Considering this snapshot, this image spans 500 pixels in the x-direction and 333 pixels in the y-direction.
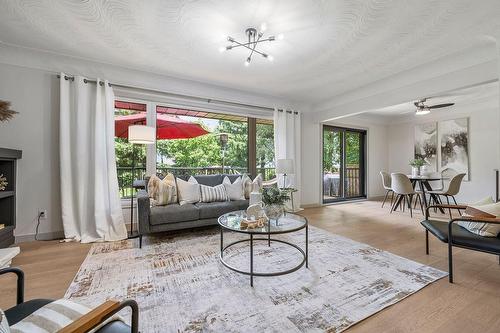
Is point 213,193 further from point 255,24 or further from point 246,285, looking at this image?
point 255,24

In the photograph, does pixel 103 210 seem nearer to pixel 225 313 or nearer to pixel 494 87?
pixel 225 313

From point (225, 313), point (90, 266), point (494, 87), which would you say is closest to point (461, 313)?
point (225, 313)

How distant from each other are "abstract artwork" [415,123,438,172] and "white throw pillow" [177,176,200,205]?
236 inches

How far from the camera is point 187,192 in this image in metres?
3.48

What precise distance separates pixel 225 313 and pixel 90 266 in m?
1.65

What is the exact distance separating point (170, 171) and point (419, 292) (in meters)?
3.94

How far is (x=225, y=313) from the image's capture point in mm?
1626

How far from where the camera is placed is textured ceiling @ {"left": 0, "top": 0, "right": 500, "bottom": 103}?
2141 mm

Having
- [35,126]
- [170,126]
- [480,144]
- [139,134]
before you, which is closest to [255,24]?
[139,134]

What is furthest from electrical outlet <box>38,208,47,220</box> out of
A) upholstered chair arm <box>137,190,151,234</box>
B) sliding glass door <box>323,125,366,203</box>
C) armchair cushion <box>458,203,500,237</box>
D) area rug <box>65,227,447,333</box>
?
sliding glass door <box>323,125,366,203</box>

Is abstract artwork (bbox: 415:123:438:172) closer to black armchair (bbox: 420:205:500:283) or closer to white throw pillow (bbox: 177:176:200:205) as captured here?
black armchair (bbox: 420:205:500:283)

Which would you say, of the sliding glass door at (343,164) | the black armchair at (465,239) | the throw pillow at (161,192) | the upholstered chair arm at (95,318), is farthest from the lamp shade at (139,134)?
the sliding glass door at (343,164)

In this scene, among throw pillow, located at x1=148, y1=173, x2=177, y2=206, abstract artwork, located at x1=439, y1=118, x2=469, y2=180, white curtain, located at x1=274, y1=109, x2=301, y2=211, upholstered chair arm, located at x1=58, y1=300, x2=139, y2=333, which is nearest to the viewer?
upholstered chair arm, located at x1=58, y1=300, x2=139, y2=333

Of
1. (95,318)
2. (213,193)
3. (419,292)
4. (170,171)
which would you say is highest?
(170,171)
